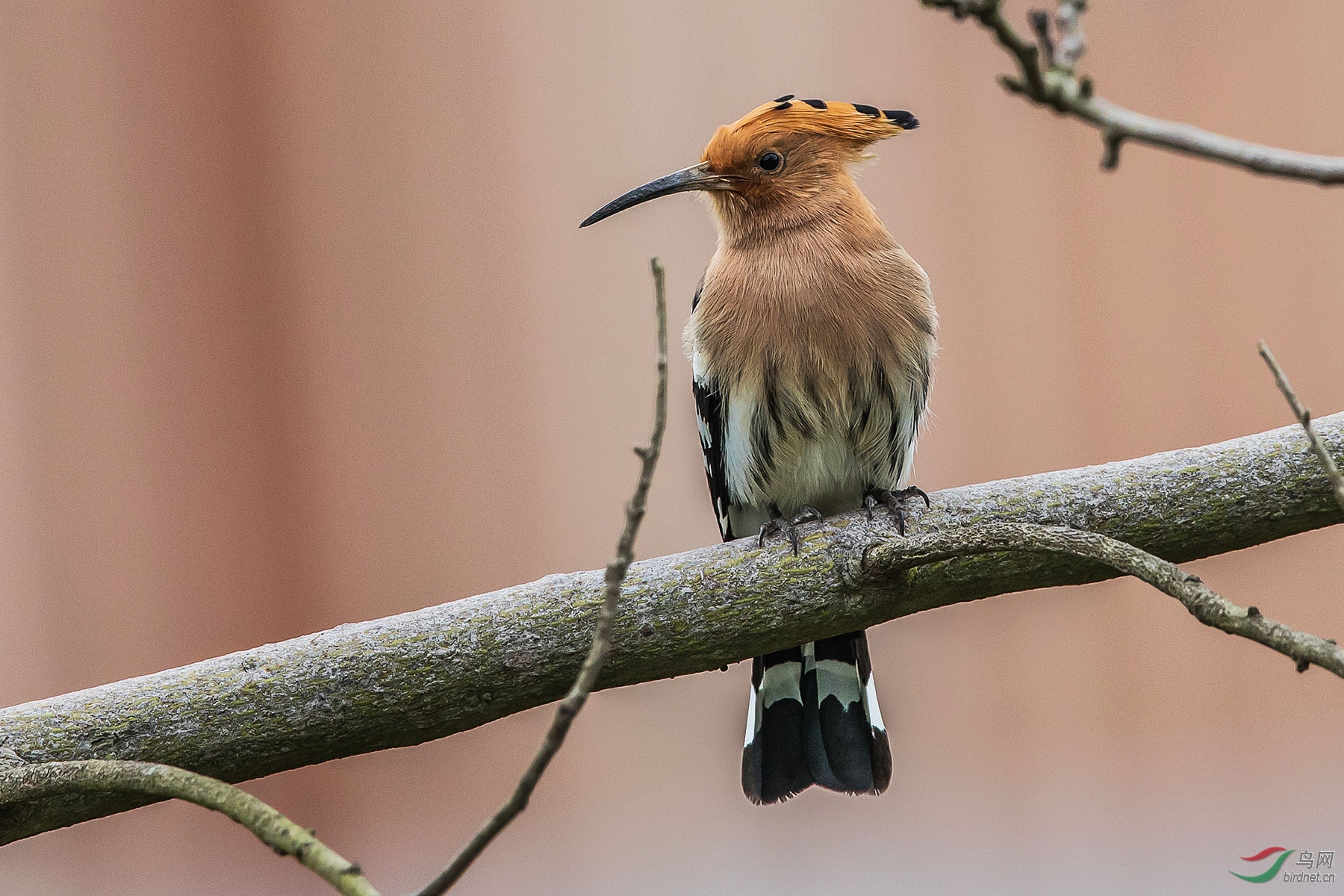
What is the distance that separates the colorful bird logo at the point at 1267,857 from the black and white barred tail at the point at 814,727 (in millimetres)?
1452

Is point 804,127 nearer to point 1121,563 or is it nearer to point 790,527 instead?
point 790,527

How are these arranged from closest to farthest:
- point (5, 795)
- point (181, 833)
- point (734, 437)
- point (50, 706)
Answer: point (5, 795) < point (50, 706) < point (734, 437) < point (181, 833)

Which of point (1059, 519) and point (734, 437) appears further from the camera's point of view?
point (734, 437)

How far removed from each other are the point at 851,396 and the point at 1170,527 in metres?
0.66

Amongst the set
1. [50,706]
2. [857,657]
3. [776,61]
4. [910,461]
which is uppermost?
[776,61]

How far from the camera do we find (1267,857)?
3.05 metres

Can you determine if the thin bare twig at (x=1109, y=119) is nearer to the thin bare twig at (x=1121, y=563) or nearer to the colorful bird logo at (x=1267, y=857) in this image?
the thin bare twig at (x=1121, y=563)

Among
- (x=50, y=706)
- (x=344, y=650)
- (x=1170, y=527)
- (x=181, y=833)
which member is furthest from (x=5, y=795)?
(x=181, y=833)

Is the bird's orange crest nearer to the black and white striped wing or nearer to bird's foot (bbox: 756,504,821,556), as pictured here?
the black and white striped wing

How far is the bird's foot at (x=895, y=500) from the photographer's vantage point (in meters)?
1.79

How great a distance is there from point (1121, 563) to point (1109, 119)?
67 cm

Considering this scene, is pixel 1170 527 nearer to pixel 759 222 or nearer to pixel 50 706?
pixel 759 222

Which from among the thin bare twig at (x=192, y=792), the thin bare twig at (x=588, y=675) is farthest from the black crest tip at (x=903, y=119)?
the thin bare twig at (x=192, y=792)

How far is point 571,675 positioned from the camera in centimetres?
159
